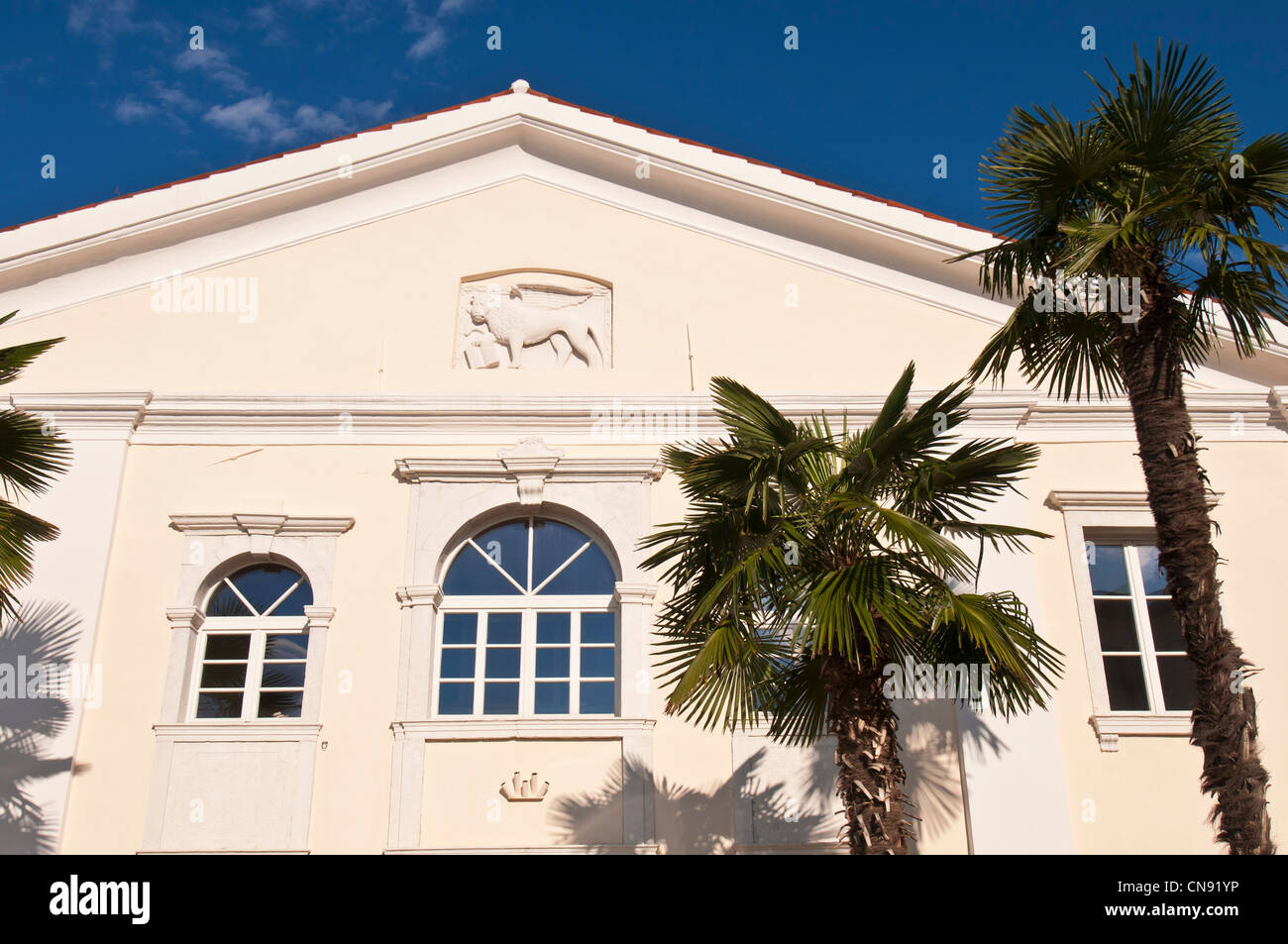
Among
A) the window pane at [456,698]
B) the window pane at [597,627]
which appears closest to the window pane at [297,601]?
the window pane at [456,698]

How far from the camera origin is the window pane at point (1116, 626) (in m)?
12.1

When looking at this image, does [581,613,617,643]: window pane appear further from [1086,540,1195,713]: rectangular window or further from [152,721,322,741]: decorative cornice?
[1086,540,1195,713]: rectangular window

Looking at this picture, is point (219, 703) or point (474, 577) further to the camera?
point (474, 577)

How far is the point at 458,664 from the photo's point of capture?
1194cm

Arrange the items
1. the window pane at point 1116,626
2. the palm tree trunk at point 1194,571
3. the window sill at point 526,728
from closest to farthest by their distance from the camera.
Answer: the palm tree trunk at point 1194,571 < the window sill at point 526,728 < the window pane at point 1116,626

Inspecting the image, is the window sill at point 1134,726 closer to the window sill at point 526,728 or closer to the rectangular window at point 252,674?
the window sill at point 526,728

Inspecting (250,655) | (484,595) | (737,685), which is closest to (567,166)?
(484,595)

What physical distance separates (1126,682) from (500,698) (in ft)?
19.2

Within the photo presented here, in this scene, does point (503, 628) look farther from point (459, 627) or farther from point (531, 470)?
point (531, 470)

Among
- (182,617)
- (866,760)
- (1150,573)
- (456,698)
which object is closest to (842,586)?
(866,760)

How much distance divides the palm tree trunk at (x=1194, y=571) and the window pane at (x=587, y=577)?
216 inches

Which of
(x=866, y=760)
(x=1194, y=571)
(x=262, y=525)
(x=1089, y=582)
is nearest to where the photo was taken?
(x=1194, y=571)

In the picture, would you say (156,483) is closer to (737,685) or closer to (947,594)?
(737,685)
